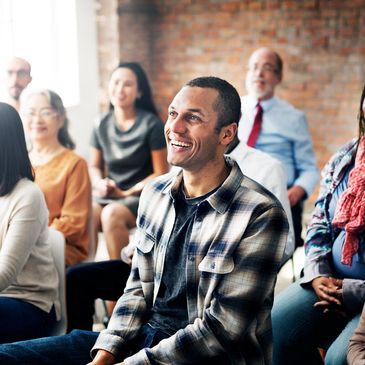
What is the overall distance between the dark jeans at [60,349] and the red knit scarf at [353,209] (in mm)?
732

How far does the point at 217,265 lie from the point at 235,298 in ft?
0.32

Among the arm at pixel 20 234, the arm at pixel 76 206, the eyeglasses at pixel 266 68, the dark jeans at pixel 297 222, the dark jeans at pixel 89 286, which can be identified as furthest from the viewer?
the eyeglasses at pixel 266 68

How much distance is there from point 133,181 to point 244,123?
28.3 inches

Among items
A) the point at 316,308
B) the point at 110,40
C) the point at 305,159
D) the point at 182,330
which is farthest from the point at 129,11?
the point at 182,330

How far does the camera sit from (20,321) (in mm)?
2219

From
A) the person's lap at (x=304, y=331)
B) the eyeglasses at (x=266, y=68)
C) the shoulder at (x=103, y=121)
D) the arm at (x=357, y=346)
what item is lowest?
the person's lap at (x=304, y=331)

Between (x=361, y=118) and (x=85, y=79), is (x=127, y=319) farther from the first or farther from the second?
(x=85, y=79)

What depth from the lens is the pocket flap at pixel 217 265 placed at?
1.72 m

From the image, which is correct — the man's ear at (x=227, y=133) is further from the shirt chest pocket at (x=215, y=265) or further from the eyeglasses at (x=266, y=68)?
the eyeglasses at (x=266, y=68)

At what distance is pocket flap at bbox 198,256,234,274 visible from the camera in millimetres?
1719

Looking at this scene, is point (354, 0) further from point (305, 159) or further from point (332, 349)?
point (332, 349)

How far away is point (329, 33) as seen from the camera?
555cm

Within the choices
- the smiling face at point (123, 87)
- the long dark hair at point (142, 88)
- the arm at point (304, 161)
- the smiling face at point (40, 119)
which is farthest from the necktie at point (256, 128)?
the smiling face at point (40, 119)

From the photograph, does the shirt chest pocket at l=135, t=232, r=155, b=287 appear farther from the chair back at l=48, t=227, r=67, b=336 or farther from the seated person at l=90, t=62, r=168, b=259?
the seated person at l=90, t=62, r=168, b=259
